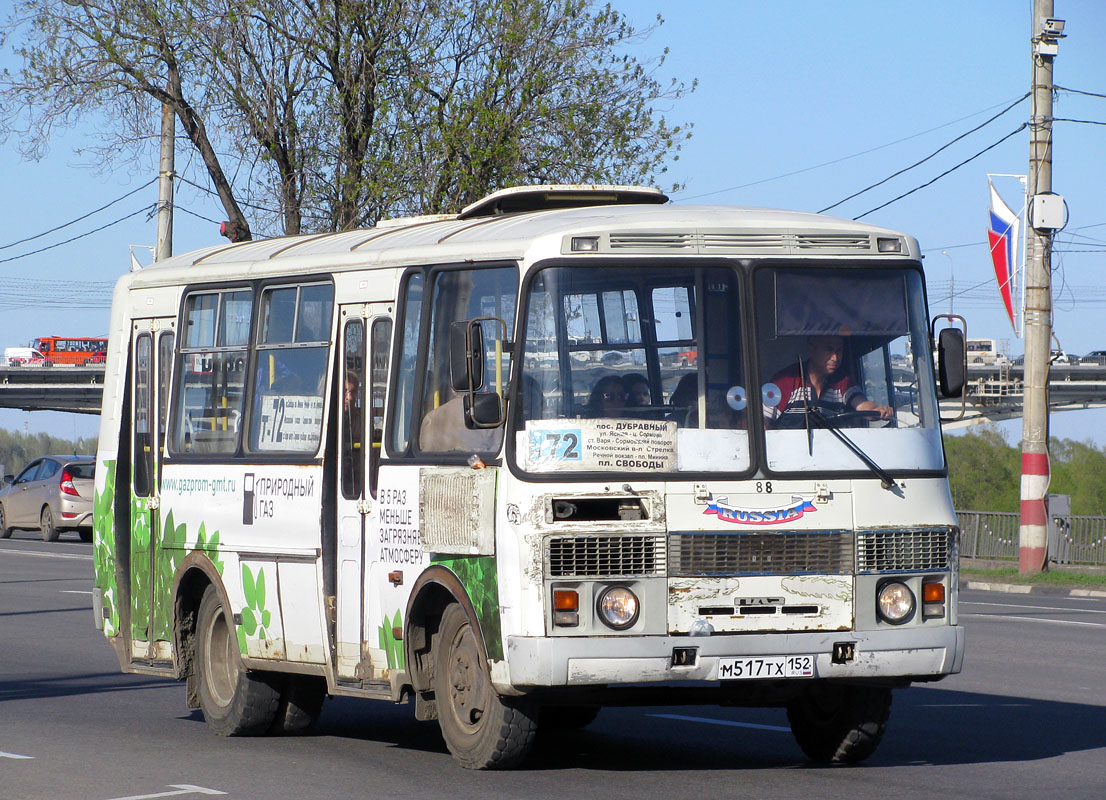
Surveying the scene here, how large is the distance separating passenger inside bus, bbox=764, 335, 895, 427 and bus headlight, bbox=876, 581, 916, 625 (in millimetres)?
842

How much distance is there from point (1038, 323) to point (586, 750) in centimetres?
1817

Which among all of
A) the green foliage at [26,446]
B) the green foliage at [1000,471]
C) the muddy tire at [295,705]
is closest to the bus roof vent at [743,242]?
the muddy tire at [295,705]

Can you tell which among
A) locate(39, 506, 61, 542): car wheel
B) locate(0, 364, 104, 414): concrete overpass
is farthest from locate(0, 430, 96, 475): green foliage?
locate(39, 506, 61, 542): car wheel

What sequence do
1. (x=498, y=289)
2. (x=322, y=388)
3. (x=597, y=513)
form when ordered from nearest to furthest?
(x=597, y=513) < (x=498, y=289) < (x=322, y=388)

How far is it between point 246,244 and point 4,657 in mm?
4998

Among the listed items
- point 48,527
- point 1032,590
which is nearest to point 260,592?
point 1032,590

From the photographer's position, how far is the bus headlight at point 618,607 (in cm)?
796

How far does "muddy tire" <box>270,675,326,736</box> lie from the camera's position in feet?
34.3

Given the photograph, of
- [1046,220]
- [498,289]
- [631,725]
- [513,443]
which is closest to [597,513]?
[513,443]

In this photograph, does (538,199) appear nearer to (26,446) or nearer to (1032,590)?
(1032,590)

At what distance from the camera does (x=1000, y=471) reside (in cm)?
8675

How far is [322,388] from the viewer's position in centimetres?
991

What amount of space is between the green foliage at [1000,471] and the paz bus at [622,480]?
75.0m

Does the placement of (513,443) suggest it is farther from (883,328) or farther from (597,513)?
(883,328)
